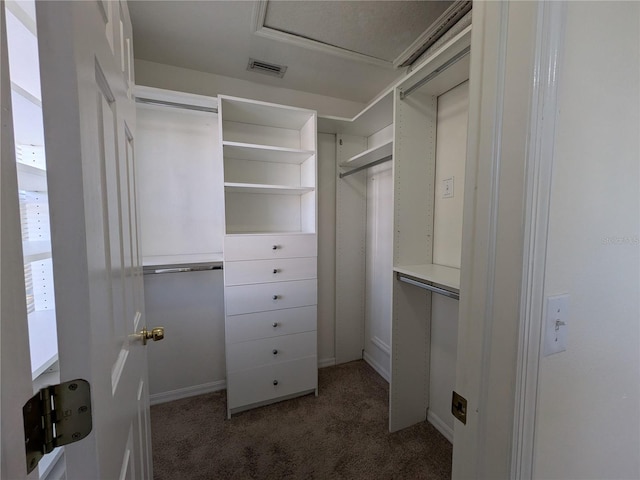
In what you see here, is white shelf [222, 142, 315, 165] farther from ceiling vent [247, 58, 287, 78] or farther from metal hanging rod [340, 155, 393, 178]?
ceiling vent [247, 58, 287, 78]

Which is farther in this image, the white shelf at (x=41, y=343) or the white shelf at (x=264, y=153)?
the white shelf at (x=264, y=153)

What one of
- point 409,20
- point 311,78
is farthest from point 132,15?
point 409,20

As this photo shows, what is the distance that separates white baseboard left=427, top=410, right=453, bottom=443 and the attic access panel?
2474 mm

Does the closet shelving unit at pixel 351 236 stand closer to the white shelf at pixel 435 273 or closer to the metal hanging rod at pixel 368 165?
the metal hanging rod at pixel 368 165

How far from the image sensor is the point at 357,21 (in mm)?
1537

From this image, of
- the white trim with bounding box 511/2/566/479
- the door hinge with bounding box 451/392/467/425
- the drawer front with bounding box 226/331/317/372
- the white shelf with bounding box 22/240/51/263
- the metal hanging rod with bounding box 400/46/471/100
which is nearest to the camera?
the white trim with bounding box 511/2/566/479

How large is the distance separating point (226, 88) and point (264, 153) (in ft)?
2.03

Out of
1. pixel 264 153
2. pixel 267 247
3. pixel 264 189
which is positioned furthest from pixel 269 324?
pixel 264 153

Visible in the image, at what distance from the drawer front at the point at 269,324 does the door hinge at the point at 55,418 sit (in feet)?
5.05

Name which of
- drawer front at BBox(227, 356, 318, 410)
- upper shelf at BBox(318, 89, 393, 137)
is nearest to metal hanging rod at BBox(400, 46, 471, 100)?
upper shelf at BBox(318, 89, 393, 137)

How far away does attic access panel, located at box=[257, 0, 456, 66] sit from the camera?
4.68 feet

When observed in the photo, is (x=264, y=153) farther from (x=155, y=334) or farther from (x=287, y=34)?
(x=155, y=334)

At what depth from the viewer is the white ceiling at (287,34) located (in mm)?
1444

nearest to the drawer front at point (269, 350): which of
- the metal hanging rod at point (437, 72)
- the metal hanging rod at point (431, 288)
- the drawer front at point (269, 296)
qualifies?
the drawer front at point (269, 296)
